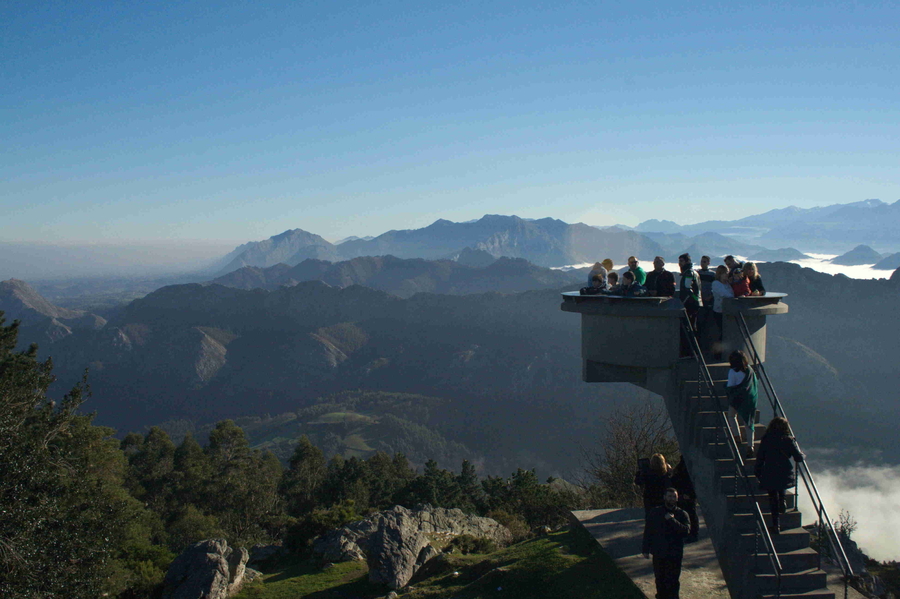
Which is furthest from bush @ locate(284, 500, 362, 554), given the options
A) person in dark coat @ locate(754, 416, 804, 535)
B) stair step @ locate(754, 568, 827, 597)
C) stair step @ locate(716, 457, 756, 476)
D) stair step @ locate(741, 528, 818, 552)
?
person in dark coat @ locate(754, 416, 804, 535)

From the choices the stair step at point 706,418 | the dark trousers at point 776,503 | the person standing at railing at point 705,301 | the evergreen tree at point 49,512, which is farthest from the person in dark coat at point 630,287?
the evergreen tree at point 49,512

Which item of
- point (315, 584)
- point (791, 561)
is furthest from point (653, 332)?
point (315, 584)

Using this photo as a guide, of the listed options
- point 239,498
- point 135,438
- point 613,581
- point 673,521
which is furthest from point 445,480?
point 673,521

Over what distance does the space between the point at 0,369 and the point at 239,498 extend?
39523 millimetres

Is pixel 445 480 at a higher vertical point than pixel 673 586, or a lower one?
lower

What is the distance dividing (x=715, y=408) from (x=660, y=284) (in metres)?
3.39

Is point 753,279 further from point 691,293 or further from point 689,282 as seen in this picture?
point 691,293

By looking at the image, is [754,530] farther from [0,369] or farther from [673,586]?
[0,369]

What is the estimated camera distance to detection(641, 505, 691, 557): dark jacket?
33.3 feet

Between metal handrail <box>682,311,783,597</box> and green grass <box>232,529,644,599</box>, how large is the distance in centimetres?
305

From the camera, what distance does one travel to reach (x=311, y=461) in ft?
233

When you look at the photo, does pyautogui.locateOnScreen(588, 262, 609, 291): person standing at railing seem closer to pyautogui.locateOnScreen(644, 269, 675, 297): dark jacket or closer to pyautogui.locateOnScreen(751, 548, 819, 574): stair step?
pyautogui.locateOnScreen(644, 269, 675, 297): dark jacket

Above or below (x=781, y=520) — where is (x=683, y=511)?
above

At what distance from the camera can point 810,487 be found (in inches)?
399
